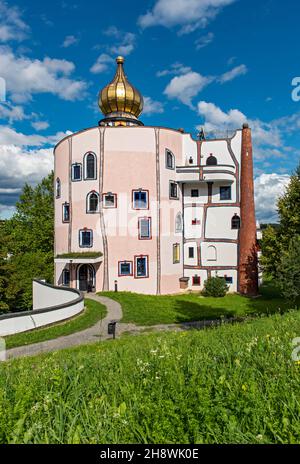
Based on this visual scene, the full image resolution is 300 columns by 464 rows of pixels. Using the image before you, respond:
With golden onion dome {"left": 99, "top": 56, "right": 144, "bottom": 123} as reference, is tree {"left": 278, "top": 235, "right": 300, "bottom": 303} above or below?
below

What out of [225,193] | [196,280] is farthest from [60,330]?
[225,193]

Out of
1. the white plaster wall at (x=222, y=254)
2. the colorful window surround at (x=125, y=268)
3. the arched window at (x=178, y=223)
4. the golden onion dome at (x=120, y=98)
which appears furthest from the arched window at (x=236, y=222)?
the golden onion dome at (x=120, y=98)

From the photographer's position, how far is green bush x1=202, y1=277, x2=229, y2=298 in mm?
25797

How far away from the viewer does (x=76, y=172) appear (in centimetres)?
2605

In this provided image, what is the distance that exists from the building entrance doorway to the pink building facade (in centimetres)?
9

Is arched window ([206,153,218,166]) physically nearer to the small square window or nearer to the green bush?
the small square window

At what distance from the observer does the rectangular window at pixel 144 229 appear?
25.2m

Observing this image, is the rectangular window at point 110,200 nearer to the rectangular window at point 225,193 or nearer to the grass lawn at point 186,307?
the grass lawn at point 186,307

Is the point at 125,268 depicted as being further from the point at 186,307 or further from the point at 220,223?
the point at 220,223

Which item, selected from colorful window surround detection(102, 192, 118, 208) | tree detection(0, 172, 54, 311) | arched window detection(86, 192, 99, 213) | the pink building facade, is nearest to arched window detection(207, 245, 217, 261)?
the pink building facade

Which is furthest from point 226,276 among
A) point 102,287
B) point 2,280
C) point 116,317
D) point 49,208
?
point 49,208

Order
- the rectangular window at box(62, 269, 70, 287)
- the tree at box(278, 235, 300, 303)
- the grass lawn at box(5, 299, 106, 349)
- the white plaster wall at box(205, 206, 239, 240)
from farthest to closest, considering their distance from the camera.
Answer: the white plaster wall at box(205, 206, 239, 240)
the rectangular window at box(62, 269, 70, 287)
the tree at box(278, 235, 300, 303)
the grass lawn at box(5, 299, 106, 349)

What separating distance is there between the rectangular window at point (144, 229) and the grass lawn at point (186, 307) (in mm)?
4975

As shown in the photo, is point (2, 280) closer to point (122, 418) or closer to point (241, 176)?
point (241, 176)
